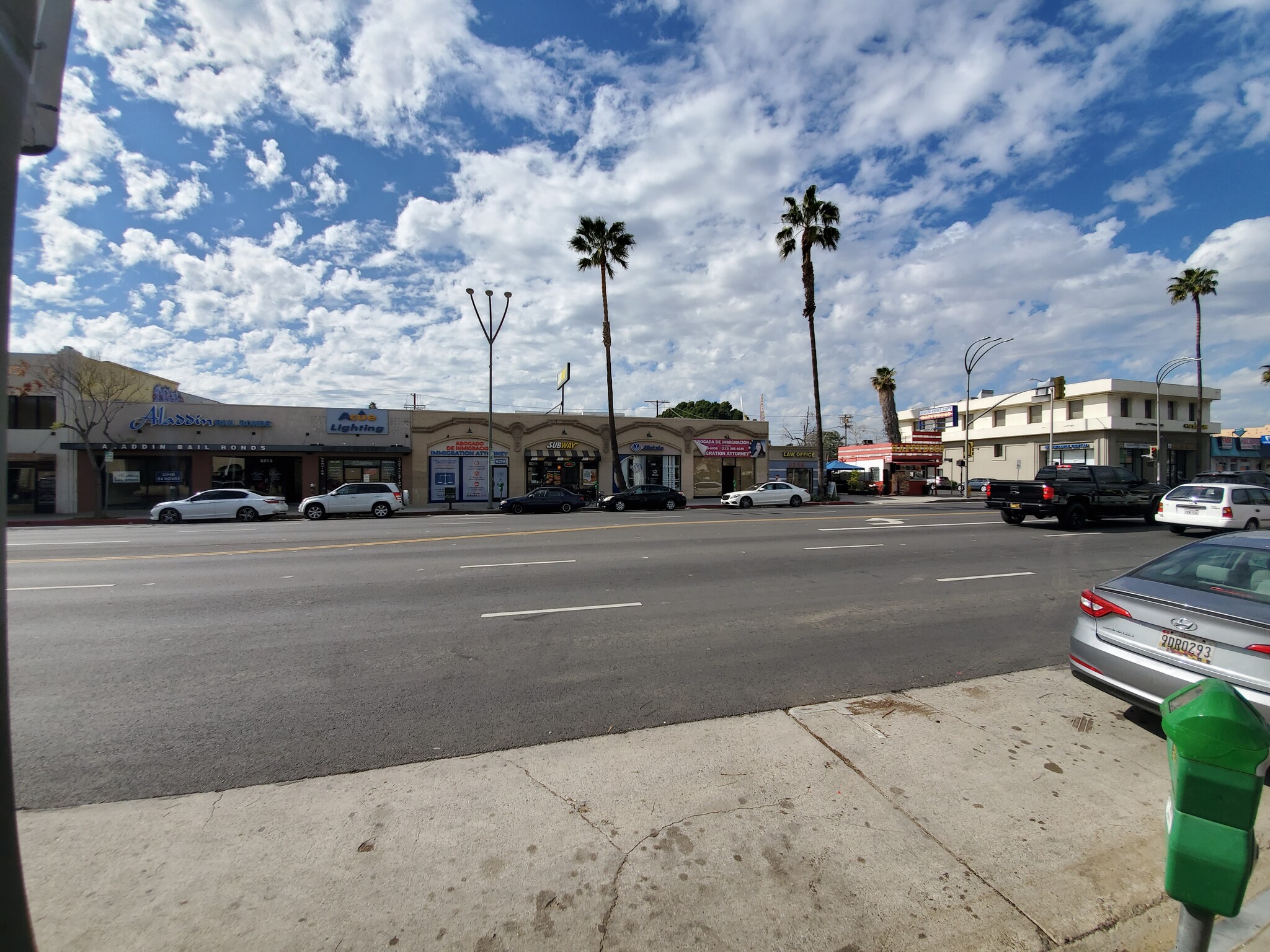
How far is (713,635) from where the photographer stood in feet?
21.0

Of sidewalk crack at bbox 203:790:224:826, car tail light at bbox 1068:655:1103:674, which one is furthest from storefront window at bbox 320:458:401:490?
car tail light at bbox 1068:655:1103:674

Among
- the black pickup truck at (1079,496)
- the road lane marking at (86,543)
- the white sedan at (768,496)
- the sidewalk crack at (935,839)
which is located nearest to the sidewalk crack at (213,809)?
the sidewalk crack at (935,839)

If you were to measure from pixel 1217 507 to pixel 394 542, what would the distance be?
2081 cm

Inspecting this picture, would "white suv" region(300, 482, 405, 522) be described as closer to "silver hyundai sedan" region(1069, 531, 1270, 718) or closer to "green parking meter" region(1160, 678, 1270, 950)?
"silver hyundai sedan" region(1069, 531, 1270, 718)

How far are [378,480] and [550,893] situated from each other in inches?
1214

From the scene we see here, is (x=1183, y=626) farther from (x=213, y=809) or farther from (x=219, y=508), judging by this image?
(x=219, y=508)

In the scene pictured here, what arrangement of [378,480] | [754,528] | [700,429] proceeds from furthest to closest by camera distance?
[700,429] < [378,480] < [754,528]

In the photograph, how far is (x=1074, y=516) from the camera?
17.1m

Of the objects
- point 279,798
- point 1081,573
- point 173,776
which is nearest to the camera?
point 279,798

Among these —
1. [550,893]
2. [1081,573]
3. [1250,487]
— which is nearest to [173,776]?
[550,893]

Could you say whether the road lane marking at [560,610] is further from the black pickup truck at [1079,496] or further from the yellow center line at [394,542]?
the black pickup truck at [1079,496]

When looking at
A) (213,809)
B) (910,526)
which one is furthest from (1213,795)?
(910,526)

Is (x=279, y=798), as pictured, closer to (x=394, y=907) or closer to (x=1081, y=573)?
(x=394, y=907)

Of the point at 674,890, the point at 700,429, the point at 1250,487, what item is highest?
the point at 700,429
